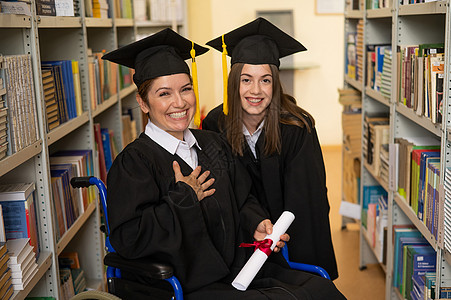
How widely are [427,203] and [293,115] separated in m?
0.70

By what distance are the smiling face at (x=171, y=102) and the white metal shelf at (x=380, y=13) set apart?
1.37 metres

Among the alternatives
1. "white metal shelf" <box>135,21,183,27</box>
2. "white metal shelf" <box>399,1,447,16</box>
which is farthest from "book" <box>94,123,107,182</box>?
"white metal shelf" <box>135,21,183,27</box>

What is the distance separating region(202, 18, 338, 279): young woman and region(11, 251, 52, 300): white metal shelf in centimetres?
87

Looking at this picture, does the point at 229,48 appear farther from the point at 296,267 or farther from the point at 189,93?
the point at 296,267

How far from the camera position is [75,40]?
302 centimetres

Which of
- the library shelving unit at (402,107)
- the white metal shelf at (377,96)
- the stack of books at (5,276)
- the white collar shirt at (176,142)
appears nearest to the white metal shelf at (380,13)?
the library shelving unit at (402,107)

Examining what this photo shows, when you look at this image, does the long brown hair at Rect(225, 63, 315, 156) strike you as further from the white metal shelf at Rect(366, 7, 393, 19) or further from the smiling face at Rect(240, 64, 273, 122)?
the white metal shelf at Rect(366, 7, 393, 19)

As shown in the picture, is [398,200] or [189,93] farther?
[398,200]

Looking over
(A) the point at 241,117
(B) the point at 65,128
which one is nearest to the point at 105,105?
(B) the point at 65,128

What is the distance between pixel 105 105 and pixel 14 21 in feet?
5.09

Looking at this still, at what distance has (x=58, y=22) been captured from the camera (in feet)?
8.27

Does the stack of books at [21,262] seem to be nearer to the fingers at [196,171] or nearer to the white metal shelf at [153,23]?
the fingers at [196,171]

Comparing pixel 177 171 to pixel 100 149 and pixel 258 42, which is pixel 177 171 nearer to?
pixel 258 42

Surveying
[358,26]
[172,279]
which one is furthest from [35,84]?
[358,26]
